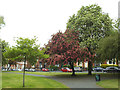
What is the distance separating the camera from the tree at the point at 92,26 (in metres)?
28.2

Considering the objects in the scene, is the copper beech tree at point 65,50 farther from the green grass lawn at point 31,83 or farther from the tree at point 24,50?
the tree at point 24,50

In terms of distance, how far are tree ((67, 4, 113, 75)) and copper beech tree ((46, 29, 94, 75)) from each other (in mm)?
1901

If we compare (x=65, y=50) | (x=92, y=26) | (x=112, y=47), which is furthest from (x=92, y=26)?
(x=112, y=47)

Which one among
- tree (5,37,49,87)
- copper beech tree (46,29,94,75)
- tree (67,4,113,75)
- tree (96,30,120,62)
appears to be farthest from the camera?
tree (67,4,113,75)

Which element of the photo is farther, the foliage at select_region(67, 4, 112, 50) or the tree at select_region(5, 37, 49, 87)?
the foliage at select_region(67, 4, 112, 50)

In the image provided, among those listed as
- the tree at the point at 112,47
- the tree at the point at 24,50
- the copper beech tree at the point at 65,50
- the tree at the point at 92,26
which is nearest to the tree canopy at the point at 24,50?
the tree at the point at 24,50

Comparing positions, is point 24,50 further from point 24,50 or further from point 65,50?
point 65,50

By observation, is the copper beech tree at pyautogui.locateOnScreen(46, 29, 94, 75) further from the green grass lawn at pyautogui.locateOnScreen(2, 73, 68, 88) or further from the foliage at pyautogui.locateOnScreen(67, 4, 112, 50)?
the green grass lawn at pyautogui.locateOnScreen(2, 73, 68, 88)

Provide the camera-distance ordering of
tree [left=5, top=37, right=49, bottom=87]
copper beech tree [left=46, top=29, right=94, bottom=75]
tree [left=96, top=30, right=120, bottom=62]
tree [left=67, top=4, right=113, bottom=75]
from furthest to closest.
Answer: tree [left=67, top=4, right=113, bottom=75]
copper beech tree [left=46, top=29, right=94, bottom=75]
tree [left=96, top=30, right=120, bottom=62]
tree [left=5, top=37, right=49, bottom=87]

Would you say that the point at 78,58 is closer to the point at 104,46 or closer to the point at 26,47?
the point at 104,46

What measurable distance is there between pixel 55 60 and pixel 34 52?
8.51 meters

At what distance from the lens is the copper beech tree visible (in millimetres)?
24797

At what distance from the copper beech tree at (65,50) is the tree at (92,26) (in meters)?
1.90

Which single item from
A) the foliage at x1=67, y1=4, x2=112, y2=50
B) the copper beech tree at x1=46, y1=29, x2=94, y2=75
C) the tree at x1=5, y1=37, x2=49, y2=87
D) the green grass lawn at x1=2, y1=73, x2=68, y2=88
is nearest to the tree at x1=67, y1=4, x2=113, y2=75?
the foliage at x1=67, y1=4, x2=112, y2=50
